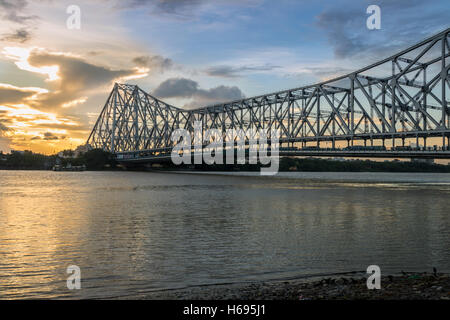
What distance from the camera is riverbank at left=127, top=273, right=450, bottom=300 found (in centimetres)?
853

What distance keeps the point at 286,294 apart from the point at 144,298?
2.84m

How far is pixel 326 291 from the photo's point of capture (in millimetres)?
9109

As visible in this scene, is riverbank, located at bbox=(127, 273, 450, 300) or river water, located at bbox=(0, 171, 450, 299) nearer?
riverbank, located at bbox=(127, 273, 450, 300)

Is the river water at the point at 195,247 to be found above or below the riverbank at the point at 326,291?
below

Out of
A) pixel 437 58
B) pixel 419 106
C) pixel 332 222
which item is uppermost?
pixel 437 58

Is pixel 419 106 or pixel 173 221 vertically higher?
pixel 419 106

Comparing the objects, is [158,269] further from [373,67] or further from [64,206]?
[373,67]

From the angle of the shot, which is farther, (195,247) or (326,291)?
(195,247)

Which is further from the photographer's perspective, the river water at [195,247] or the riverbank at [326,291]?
the river water at [195,247]

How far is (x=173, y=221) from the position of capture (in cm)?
2347

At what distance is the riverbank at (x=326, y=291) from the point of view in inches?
336

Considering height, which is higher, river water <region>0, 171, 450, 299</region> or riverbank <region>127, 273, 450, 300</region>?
riverbank <region>127, 273, 450, 300</region>

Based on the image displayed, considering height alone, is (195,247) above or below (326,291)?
below
